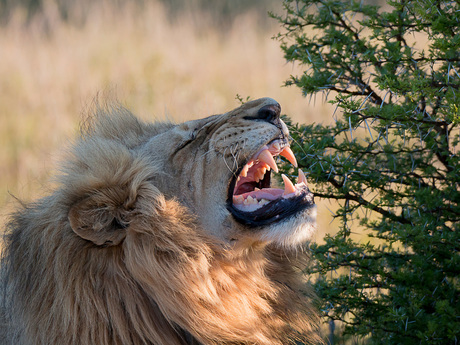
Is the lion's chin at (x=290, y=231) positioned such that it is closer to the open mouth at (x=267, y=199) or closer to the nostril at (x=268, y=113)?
the open mouth at (x=267, y=199)

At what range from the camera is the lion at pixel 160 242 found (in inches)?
96.0

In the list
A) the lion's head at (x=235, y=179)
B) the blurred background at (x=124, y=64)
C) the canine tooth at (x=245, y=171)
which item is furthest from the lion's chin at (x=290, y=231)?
the blurred background at (x=124, y=64)

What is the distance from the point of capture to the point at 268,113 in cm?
265

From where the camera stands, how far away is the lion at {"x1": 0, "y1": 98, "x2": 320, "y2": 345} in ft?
8.00

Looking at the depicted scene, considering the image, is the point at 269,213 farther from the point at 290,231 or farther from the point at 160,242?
the point at 160,242

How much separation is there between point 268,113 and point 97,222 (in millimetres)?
847

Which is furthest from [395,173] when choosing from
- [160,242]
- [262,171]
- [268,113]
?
[160,242]

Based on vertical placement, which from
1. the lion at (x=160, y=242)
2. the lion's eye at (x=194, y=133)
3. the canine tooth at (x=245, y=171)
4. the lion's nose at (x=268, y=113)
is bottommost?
the lion at (x=160, y=242)

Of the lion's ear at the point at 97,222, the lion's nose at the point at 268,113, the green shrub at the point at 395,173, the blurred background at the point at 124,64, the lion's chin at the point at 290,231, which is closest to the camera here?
the lion's ear at the point at 97,222

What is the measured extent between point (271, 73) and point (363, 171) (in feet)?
17.6

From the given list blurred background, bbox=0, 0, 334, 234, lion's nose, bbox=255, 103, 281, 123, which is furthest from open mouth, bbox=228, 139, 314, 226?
blurred background, bbox=0, 0, 334, 234

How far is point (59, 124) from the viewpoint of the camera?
7336 mm

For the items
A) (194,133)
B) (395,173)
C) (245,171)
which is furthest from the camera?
(395,173)

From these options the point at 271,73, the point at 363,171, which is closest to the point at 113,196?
the point at 363,171
